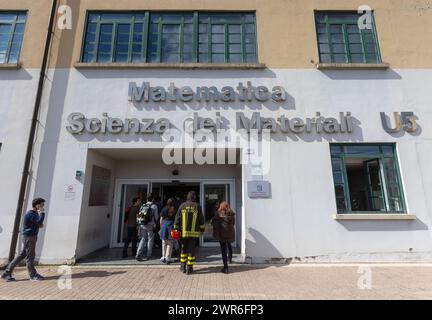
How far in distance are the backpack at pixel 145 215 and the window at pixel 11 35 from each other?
6614 mm

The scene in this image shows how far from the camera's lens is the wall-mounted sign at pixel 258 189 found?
7.41 metres

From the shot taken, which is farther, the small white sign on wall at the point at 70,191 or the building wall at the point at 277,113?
the small white sign on wall at the point at 70,191

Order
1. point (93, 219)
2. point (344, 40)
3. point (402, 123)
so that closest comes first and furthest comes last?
point (402, 123) < point (93, 219) < point (344, 40)

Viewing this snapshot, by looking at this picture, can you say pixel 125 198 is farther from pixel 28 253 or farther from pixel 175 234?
pixel 28 253

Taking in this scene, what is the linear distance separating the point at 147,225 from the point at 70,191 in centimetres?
248

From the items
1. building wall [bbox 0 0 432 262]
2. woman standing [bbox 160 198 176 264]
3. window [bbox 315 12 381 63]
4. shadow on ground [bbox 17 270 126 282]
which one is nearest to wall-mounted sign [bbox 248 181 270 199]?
building wall [bbox 0 0 432 262]

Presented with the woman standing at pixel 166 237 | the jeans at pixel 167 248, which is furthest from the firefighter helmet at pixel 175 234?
the jeans at pixel 167 248

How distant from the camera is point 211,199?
944 centimetres

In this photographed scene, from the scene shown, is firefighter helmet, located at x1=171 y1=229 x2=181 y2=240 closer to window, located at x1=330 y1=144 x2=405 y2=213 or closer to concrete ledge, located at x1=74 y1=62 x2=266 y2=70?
window, located at x1=330 y1=144 x2=405 y2=213

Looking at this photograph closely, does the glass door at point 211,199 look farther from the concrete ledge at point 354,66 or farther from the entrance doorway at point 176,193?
the concrete ledge at point 354,66

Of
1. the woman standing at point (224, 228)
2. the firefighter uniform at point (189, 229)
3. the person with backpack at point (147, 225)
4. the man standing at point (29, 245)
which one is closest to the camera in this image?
the man standing at point (29, 245)

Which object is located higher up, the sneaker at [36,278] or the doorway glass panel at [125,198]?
the doorway glass panel at [125,198]

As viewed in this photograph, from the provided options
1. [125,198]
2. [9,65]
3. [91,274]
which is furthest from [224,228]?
[9,65]

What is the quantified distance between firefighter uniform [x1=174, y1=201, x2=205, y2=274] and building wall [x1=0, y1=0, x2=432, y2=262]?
174cm
